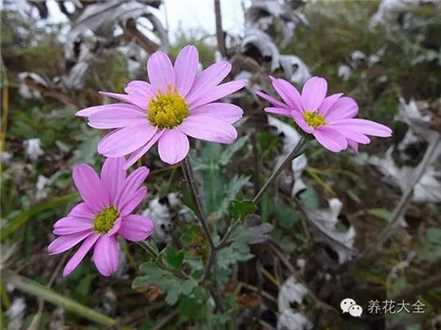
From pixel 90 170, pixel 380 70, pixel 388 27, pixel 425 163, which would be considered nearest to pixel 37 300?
pixel 90 170

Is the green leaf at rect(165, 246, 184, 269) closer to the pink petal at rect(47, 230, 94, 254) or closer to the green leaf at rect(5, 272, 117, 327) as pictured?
the pink petal at rect(47, 230, 94, 254)

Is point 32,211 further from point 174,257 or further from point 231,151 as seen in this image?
point 174,257

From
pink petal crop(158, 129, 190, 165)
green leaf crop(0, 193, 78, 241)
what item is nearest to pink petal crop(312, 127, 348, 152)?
pink petal crop(158, 129, 190, 165)

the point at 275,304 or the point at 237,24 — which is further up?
the point at 237,24

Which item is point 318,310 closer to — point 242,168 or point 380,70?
point 242,168

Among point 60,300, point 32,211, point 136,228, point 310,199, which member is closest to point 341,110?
point 136,228

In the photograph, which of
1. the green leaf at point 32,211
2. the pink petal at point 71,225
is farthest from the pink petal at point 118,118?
the green leaf at point 32,211

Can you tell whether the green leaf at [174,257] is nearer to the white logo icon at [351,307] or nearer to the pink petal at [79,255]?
the pink petal at [79,255]
